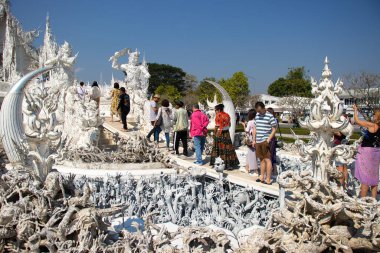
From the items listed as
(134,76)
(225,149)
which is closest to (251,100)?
(134,76)

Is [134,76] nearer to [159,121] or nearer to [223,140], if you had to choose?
[159,121]

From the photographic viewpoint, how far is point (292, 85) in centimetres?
5450

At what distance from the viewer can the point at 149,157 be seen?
29.0 feet

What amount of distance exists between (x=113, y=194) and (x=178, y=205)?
131cm

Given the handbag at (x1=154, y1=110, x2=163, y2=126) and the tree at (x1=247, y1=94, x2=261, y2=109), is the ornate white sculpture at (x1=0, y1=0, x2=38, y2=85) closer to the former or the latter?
the handbag at (x1=154, y1=110, x2=163, y2=126)

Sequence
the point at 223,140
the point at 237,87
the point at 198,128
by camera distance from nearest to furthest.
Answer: the point at 223,140 < the point at 198,128 < the point at 237,87

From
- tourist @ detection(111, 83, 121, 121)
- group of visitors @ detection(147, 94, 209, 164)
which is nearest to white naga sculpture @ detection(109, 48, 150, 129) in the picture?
tourist @ detection(111, 83, 121, 121)

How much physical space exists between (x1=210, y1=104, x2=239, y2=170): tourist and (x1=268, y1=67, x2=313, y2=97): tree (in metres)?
44.2

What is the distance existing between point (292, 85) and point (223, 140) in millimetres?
48803

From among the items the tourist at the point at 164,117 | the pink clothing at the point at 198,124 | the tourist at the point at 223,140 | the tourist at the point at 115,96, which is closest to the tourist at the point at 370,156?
the tourist at the point at 223,140

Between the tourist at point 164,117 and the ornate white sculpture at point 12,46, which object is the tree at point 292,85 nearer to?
the ornate white sculpture at point 12,46

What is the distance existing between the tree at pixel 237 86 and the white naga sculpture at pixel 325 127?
38.7m

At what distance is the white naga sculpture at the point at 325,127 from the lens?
490 centimetres

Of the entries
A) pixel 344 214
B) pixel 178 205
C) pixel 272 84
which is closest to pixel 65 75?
pixel 178 205
